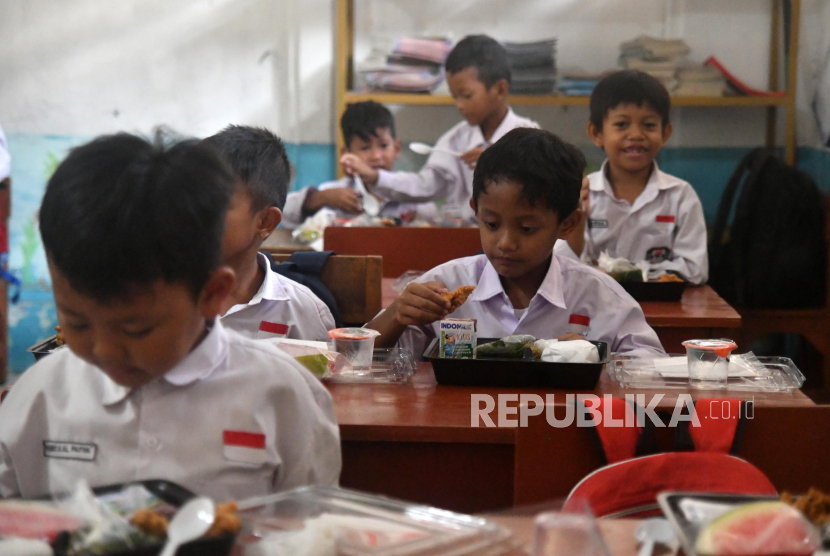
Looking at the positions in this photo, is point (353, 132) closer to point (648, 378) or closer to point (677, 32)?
point (677, 32)

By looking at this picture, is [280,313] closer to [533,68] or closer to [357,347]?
[357,347]

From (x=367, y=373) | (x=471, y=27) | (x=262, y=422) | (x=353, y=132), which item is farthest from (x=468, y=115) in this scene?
(x=262, y=422)

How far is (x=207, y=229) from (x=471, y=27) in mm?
Result: 4029

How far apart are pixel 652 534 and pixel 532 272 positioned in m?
1.16

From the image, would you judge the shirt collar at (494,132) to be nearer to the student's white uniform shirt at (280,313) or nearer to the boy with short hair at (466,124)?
the boy with short hair at (466,124)

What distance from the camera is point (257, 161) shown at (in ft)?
6.41

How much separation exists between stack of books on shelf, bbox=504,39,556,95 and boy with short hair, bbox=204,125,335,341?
8.93 feet

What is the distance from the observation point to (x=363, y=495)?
34.0 inches

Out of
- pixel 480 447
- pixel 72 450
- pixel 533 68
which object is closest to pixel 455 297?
pixel 480 447

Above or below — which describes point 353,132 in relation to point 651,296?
above

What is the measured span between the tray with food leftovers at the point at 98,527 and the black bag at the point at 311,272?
124cm

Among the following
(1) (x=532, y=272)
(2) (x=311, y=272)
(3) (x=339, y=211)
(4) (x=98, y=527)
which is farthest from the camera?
(3) (x=339, y=211)

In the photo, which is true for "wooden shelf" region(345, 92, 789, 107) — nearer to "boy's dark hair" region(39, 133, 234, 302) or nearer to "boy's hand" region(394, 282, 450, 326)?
"boy's hand" region(394, 282, 450, 326)

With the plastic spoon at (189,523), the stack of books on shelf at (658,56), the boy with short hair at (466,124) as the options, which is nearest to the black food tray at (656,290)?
the boy with short hair at (466,124)
